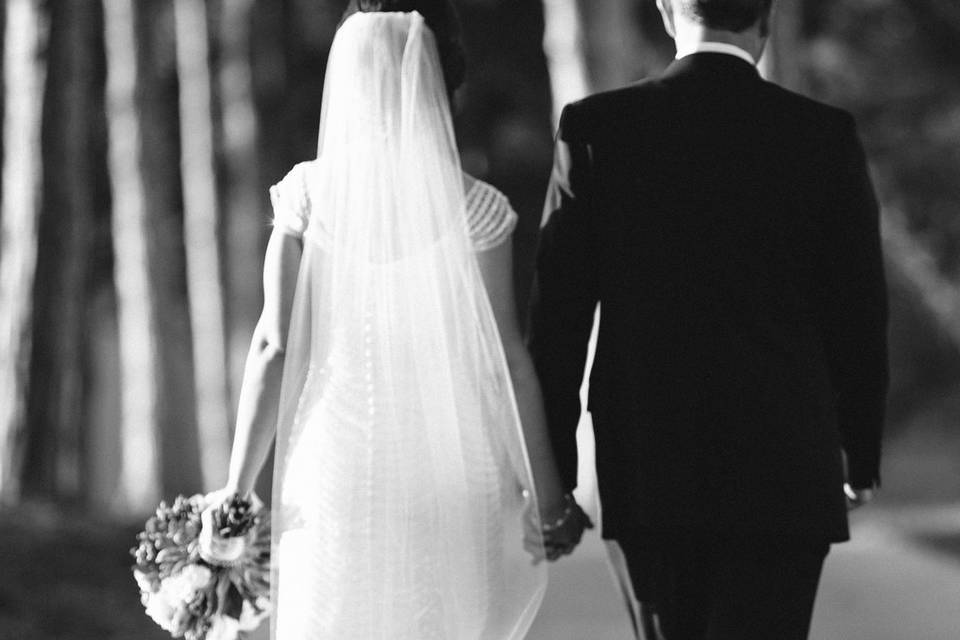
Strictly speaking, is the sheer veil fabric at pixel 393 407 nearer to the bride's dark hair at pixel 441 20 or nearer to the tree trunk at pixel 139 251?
the bride's dark hair at pixel 441 20

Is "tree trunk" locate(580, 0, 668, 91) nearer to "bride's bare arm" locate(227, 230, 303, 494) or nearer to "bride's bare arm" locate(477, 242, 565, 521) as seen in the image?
"bride's bare arm" locate(477, 242, 565, 521)

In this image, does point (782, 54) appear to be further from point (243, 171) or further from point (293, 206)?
point (243, 171)

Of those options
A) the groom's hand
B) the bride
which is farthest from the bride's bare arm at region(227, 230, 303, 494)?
the groom's hand

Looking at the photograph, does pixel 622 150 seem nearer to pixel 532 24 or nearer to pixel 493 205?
pixel 493 205

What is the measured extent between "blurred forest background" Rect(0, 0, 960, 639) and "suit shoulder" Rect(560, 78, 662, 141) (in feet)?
0.17

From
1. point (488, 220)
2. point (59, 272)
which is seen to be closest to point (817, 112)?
point (488, 220)

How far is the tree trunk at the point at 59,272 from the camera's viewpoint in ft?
37.5

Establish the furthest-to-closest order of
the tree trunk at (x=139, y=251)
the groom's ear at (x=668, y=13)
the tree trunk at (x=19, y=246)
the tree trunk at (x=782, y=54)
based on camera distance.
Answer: the tree trunk at (x=139, y=251)
the tree trunk at (x=19, y=246)
the tree trunk at (x=782, y=54)
the groom's ear at (x=668, y=13)

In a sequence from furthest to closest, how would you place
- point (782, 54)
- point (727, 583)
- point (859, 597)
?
point (782, 54), point (859, 597), point (727, 583)

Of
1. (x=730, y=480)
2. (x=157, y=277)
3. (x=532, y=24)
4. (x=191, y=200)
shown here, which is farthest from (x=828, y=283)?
(x=532, y=24)

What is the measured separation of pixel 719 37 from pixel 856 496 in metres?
1.24

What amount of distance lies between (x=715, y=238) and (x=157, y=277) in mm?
13808

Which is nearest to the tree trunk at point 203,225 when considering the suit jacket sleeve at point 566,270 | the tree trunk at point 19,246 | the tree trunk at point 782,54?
the tree trunk at point 19,246

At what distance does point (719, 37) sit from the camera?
4305 millimetres
